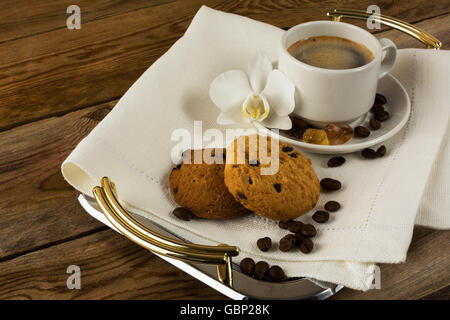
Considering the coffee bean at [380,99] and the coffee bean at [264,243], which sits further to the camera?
the coffee bean at [380,99]

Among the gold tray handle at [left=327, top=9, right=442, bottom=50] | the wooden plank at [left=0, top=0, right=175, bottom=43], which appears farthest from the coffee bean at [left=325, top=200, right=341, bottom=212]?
the wooden plank at [left=0, top=0, right=175, bottom=43]

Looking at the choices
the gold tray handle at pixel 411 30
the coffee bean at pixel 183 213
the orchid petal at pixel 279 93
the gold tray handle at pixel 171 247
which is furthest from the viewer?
the gold tray handle at pixel 411 30

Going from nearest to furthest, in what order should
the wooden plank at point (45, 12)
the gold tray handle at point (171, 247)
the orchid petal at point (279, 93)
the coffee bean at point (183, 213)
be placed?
the gold tray handle at point (171, 247), the coffee bean at point (183, 213), the orchid petal at point (279, 93), the wooden plank at point (45, 12)

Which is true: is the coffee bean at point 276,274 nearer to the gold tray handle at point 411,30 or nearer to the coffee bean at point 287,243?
the coffee bean at point 287,243

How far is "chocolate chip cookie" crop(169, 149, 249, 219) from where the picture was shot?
2.17 feet

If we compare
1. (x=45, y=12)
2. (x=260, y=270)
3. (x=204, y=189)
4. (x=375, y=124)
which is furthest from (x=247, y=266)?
(x=45, y=12)

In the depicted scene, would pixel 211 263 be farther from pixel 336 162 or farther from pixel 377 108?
pixel 377 108

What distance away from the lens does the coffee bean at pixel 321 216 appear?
0.65 m

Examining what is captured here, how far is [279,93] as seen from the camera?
78 centimetres

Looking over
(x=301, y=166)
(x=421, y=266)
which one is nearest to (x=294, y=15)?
(x=301, y=166)

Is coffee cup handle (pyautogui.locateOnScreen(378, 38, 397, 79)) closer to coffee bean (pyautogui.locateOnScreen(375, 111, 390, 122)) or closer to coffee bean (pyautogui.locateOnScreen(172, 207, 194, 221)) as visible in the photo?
coffee bean (pyautogui.locateOnScreen(375, 111, 390, 122))

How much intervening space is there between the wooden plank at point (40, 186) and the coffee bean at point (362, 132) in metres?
0.39

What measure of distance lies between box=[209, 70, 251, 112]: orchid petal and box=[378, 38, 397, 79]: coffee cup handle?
208 millimetres

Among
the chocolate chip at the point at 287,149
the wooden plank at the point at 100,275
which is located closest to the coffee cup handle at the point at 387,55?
the chocolate chip at the point at 287,149
